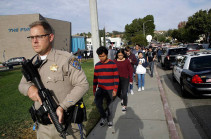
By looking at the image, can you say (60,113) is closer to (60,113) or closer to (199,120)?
(60,113)

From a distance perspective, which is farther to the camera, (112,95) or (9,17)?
(9,17)

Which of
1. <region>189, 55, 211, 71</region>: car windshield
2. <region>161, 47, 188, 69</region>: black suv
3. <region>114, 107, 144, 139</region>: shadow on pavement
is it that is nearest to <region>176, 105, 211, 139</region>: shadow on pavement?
<region>114, 107, 144, 139</region>: shadow on pavement

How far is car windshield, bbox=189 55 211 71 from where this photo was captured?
231 inches

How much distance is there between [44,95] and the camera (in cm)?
173

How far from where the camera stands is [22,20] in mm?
39469

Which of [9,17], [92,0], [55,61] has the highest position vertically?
[9,17]

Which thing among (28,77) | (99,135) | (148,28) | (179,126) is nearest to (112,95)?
(99,135)

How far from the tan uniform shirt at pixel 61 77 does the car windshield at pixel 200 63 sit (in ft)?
16.6

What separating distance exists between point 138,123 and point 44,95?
120 inches

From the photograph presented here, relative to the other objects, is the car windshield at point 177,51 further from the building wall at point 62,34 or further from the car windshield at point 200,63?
the building wall at point 62,34

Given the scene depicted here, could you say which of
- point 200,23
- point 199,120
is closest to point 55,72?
point 199,120

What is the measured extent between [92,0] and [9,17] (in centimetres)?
4035

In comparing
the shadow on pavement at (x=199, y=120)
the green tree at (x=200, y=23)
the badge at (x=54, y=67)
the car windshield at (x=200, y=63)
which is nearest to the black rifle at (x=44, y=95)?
the badge at (x=54, y=67)

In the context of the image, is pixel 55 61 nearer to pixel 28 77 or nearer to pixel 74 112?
pixel 28 77
